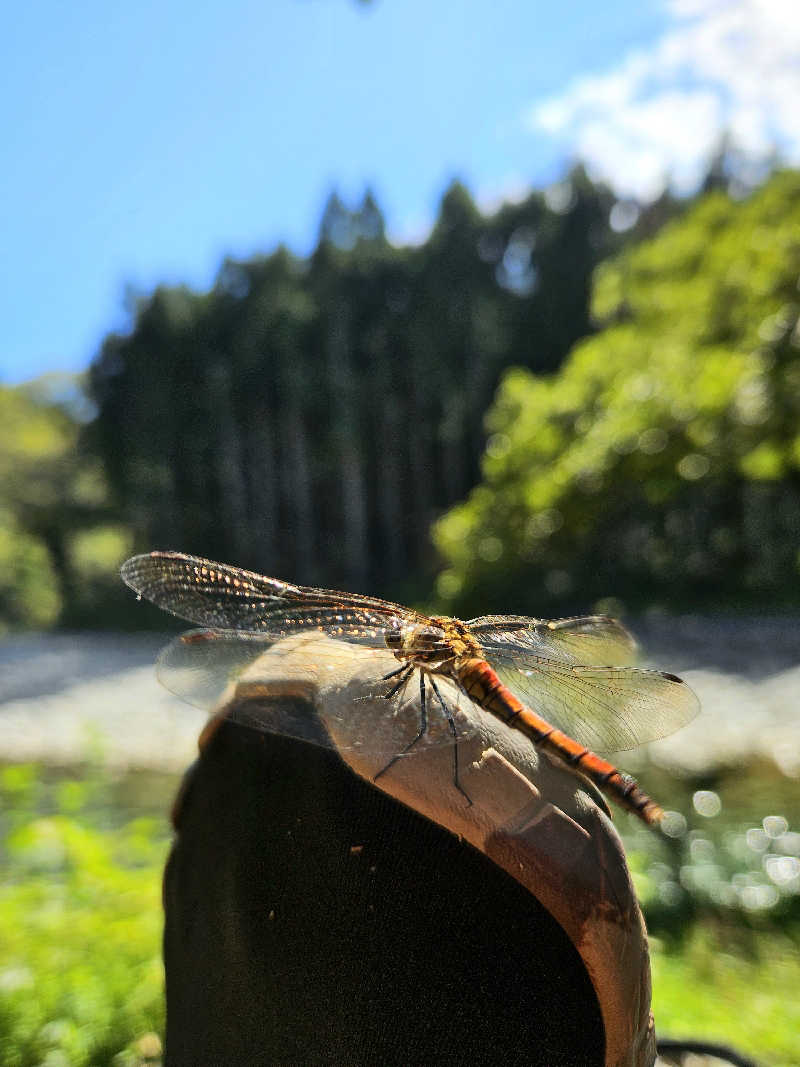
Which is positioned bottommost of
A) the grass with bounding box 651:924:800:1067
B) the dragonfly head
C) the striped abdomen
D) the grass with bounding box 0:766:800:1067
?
the grass with bounding box 651:924:800:1067

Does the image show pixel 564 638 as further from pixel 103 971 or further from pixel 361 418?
pixel 361 418

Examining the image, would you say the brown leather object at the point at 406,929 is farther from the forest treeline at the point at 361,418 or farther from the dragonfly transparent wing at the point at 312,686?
the forest treeline at the point at 361,418

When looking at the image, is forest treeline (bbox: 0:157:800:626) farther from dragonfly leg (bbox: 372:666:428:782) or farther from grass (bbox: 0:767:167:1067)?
dragonfly leg (bbox: 372:666:428:782)

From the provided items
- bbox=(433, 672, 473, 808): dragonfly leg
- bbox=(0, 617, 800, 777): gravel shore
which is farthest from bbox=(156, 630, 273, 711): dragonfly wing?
bbox=(0, 617, 800, 777): gravel shore

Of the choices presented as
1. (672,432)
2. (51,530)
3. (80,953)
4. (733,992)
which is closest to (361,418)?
(51,530)

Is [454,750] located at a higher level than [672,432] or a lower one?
lower

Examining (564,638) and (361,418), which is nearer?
(564,638)
